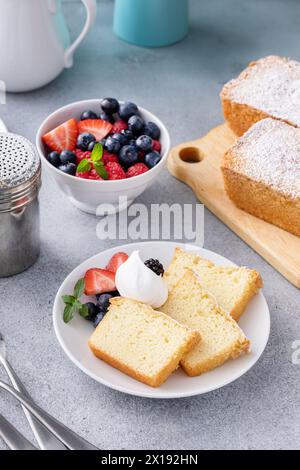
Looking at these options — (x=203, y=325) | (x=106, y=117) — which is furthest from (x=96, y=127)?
(x=203, y=325)

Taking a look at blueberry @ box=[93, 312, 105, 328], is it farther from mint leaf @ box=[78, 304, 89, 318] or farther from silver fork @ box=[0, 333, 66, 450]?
silver fork @ box=[0, 333, 66, 450]

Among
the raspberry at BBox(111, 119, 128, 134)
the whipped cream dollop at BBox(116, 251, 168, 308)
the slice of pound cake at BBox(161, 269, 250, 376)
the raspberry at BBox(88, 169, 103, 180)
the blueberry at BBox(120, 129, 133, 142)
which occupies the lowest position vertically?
the slice of pound cake at BBox(161, 269, 250, 376)

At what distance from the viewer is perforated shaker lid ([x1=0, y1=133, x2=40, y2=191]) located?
192 cm

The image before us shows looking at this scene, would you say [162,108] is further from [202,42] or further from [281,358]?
[281,358]

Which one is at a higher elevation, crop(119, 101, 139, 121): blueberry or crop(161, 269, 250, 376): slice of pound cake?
crop(119, 101, 139, 121): blueberry

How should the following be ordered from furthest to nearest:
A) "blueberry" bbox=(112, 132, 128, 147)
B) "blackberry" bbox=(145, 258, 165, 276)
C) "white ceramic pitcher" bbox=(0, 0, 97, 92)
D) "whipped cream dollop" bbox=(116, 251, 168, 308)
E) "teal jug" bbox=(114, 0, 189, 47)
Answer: "teal jug" bbox=(114, 0, 189, 47)
"white ceramic pitcher" bbox=(0, 0, 97, 92)
"blueberry" bbox=(112, 132, 128, 147)
"blackberry" bbox=(145, 258, 165, 276)
"whipped cream dollop" bbox=(116, 251, 168, 308)

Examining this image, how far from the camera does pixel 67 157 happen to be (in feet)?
7.11

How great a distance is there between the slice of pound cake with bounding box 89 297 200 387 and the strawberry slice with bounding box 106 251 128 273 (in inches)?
5.6

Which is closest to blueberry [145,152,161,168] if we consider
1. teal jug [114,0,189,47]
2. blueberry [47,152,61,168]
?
blueberry [47,152,61,168]

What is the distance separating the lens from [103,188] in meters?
2.12

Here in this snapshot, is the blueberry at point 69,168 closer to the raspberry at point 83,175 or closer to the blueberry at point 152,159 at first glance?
the raspberry at point 83,175

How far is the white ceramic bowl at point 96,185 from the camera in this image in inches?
83.5

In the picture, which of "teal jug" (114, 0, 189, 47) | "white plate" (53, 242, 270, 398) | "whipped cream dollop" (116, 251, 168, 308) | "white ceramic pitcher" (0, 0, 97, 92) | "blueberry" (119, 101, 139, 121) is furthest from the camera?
"teal jug" (114, 0, 189, 47)
